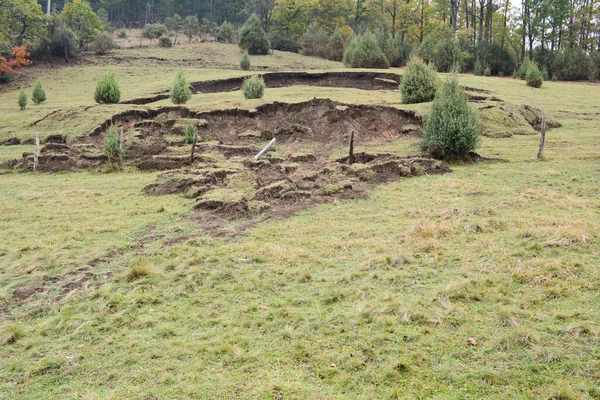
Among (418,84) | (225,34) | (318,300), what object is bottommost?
(318,300)

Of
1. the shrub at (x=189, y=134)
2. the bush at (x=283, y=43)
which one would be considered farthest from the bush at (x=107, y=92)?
the bush at (x=283, y=43)

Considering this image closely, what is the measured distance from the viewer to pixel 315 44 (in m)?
55.1

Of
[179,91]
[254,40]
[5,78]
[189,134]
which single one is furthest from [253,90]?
[254,40]

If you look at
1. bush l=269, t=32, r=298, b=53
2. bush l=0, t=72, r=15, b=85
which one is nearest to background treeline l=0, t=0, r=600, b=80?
bush l=269, t=32, r=298, b=53

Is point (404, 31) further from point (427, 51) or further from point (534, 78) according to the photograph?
point (534, 78)

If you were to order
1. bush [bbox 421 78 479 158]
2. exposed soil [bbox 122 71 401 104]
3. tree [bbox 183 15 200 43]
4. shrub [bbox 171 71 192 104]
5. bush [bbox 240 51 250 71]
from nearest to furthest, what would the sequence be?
bush [bbox 421 78 479 158], shrub [bbox 171 71 192 104], exposed soil [bbox 122 71 401 104], bush [bbox 240 51 250 71], tree [bbox 183 15 200 43]

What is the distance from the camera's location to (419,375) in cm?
479

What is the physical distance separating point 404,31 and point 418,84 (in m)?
37.4

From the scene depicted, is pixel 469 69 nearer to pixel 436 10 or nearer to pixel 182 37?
pixel 436 10

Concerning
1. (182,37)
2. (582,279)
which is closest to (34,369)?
(582,279)

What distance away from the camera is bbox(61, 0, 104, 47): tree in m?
51.6

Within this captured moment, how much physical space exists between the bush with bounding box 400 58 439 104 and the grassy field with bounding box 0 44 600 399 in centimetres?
1212

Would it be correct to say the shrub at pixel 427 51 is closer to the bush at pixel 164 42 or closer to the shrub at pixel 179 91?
the shrub at pixel 179 91

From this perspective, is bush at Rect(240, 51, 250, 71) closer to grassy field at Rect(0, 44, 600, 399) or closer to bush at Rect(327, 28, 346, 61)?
bush at Rect(327, 28, 346, 61)
